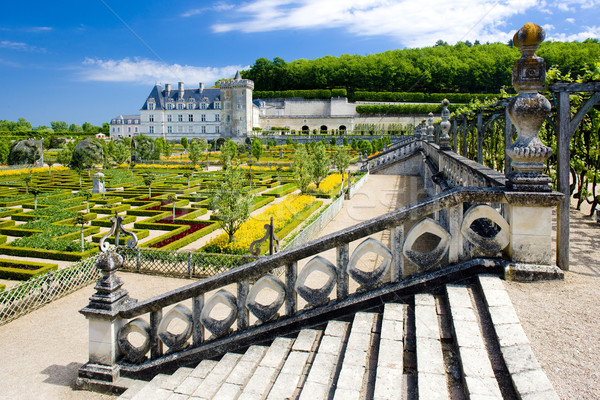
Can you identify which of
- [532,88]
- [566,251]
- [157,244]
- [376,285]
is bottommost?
[157,244]

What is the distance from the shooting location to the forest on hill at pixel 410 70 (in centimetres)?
8006

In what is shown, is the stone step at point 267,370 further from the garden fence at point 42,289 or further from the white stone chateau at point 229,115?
the white stone chateau at point 229,115

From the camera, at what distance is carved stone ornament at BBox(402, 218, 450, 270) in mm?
3758

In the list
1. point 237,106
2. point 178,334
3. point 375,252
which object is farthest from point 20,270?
point 237,106

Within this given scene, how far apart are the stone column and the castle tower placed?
73.7 meters

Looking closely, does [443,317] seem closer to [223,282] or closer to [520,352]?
[520,352]

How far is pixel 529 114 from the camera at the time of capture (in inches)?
149

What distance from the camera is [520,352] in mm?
2738

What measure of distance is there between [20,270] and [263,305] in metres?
8.88

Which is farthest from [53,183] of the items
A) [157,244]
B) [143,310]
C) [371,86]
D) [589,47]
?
[589,47]

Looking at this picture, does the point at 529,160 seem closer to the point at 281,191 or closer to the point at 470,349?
the point at 470,349

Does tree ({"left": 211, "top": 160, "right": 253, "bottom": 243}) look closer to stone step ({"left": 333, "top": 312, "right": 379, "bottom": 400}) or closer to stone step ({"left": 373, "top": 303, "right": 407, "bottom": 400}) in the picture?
stone step ({"left": 333, "top": 312, "right": 379, "bottom": 400})

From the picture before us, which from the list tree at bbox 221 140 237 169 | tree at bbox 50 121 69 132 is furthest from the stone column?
tree at bbox 50 121 69 132

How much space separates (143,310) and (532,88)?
4.53 m
